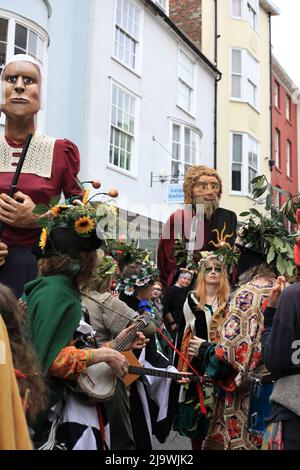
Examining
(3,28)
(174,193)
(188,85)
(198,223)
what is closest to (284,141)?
(188,85)

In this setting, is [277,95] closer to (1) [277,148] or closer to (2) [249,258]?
(1) [277,148]

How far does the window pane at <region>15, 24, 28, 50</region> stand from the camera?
11.1 meters

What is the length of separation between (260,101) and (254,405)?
2065 centimetres

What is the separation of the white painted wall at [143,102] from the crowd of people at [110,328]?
782 centimetres

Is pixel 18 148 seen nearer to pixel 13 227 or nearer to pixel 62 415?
pixel 13 227

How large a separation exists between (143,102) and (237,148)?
6788mm

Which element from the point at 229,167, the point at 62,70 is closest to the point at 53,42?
the point at 62,70

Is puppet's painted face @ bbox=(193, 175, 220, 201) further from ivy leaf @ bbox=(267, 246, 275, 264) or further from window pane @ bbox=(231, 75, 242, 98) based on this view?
window pane @ bbox=(231, 75, 242, 98)

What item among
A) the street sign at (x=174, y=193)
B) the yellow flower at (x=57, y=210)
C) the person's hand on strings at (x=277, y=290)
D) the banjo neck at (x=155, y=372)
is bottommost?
the banjo neck at (x=155, y=372)

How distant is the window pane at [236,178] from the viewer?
2061 centimetres

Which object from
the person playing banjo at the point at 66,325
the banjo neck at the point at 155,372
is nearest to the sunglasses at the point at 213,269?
the banjo neck at the point at 155,372

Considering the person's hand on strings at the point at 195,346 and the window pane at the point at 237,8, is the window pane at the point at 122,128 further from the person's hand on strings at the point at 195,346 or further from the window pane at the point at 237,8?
the person's hand on strings at the point at 195,346

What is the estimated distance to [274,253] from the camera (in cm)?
387

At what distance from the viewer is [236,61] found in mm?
21422
